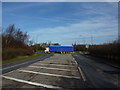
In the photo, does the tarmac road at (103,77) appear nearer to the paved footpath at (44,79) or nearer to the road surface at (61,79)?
the road surface at (61,79)

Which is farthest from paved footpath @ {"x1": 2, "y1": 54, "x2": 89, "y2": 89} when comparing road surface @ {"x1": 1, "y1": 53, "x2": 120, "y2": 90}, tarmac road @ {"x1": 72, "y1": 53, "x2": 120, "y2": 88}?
tarmac road @ {"x1": 72, "y1": 53, "x2": 120, "y2": 88}

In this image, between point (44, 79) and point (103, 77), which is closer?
point (44, 79)

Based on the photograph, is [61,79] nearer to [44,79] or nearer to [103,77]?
[44,79]

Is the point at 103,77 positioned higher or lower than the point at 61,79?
lower

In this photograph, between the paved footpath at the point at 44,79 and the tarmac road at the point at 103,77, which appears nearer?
the paved footpath at the point at 44,79

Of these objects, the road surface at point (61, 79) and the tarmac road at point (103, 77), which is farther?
the tarmac road at point (103, 77)

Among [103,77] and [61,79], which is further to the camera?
[103,77]

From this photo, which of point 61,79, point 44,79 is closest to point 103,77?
point 61,79

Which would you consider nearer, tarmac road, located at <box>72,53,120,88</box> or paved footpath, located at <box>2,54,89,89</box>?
paved footpath, located at <box>2,54,89,89</box>

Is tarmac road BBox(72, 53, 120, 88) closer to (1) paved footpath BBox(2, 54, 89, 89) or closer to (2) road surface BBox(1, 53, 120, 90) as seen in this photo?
(2) road surface BBox(1, 53, 120, 90)

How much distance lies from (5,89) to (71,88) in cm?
310

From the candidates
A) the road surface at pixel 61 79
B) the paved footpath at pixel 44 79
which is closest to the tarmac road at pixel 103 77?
the road surface at pixel 61 79

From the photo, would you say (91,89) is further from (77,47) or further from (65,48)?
(77,47)

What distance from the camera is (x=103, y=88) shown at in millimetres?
8047
